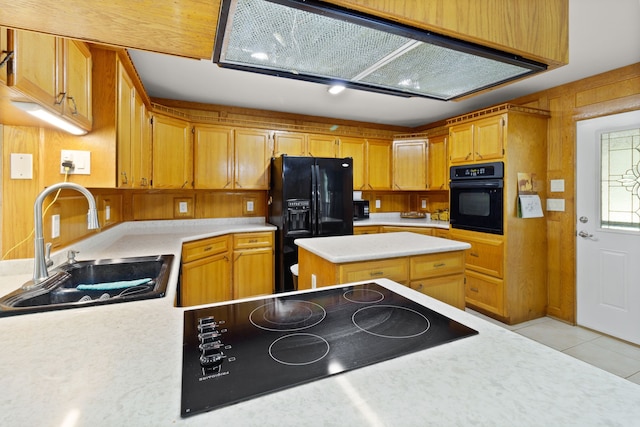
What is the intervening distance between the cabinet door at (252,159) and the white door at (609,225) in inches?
128

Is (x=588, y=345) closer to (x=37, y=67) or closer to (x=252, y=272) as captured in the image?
(x=252, y=272)

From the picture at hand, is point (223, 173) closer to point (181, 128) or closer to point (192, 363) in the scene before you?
point (181, 128)

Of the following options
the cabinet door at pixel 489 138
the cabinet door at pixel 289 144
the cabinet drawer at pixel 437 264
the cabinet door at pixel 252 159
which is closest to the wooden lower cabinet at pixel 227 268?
the cabinet door at pixel 252 159

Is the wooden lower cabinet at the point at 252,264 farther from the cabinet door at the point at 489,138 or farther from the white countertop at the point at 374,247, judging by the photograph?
the cabinet door at the point at 489,138

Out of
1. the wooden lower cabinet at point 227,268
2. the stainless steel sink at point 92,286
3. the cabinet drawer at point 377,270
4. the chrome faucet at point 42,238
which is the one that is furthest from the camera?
the wooden lower cabinet at point 227,268

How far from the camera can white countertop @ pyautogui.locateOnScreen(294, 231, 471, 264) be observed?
5.61ft

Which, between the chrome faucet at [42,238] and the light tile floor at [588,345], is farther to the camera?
the light tile floor at [588,345]

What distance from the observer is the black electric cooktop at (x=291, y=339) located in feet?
1.84

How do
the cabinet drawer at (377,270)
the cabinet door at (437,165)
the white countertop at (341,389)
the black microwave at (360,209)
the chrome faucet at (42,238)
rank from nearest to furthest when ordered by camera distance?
the white countertop at (341,389) → the chrome faucet at (42,238) → the cabinet drawer at (377,270) → the cabinet door at (437,165) → the black microwave at (360,209)

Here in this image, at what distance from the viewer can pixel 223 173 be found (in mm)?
3434

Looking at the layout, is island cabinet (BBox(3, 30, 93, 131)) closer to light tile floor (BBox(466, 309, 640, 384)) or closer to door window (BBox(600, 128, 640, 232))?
light tile floor (BBox(466, 309, 640, 384))

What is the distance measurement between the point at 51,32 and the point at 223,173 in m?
2.79

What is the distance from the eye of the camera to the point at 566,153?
2.93 meters

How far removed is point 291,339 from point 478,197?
300cm
